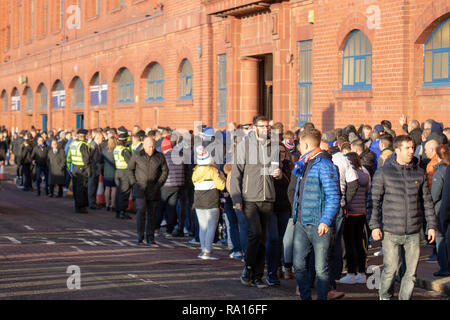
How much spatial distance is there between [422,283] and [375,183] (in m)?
2.61

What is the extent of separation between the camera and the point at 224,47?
2470cm

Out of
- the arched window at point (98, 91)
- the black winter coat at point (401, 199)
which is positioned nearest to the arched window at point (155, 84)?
the arched window at point (98, 91)

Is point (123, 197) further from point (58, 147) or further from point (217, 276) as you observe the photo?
point (217, 276)

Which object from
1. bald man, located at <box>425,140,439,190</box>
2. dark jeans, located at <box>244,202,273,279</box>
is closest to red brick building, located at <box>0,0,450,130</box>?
bald man, located at <box>425,140,439,190</box>

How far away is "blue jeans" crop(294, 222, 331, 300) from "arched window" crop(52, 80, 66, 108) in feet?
118

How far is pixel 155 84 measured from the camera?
31.0m

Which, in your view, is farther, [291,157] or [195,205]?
[195,205]

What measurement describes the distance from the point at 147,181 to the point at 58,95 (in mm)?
32022

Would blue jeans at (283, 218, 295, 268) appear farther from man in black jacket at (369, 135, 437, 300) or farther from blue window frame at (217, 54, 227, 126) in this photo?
blue window frame at (217, 54, 227, 126)

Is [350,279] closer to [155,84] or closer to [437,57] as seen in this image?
[437,57]

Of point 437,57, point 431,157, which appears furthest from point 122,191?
point 431,157

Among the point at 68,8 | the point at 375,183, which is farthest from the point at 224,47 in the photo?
the point at 68,8

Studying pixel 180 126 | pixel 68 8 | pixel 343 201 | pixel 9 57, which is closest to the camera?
pixel 343 201

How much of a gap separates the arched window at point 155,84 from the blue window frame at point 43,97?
56.7 ft
